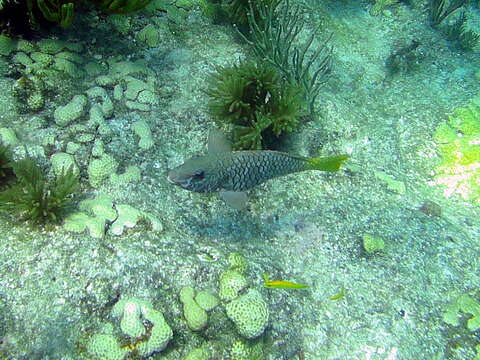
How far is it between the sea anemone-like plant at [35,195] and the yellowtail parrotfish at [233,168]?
978 mm

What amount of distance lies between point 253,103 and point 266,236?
1.64 m

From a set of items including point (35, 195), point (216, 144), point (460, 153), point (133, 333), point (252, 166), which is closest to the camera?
point (133, 333)

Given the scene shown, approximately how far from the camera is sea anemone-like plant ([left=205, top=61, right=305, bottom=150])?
4211 mm

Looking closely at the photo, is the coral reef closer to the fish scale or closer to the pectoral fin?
the pectoral fin

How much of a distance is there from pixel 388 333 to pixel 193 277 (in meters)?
2.12

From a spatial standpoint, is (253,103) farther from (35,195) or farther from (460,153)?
(460,153)

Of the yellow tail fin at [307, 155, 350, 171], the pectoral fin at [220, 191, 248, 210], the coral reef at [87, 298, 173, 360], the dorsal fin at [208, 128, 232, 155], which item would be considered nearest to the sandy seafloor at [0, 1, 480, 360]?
the coral reef at [87, 298, 173, 360]

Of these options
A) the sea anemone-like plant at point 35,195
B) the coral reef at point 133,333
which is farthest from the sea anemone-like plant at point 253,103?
the coral reef at point 133,333

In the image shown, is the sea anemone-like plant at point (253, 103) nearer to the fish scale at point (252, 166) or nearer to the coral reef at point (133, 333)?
the fish scale at point (252, 166)

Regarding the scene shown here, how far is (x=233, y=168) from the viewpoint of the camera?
3.08m

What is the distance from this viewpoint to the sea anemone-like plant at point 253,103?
4.21 metres

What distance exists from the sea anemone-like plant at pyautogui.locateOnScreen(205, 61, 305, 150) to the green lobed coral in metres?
2.70

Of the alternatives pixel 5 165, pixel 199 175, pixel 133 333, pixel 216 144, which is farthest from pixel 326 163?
pixel 5 165

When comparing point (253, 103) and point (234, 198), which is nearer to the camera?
point (234, 198)
